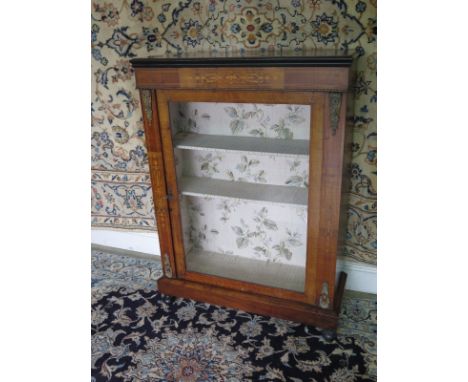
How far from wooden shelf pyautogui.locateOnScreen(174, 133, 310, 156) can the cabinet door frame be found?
3.9 inches

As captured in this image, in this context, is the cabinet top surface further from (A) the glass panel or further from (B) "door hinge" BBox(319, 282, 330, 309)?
(B) "door hinge" BBox(319, 282, 330, 309)

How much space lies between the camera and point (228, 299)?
1.75 metres

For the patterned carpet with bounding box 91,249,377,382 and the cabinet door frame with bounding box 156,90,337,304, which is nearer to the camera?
the cabinet door frame with bounding box 156,90,337,304

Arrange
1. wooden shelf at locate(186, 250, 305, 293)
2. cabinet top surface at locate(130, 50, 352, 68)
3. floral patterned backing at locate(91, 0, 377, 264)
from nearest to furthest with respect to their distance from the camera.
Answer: cabinet top surface at locate(130, 50, 352, 68) < floral patterned backing at locate(91, 0, 377, 264) < wooden shelf at locate(186, 250, 305, 293)

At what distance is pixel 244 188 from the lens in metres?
1.73

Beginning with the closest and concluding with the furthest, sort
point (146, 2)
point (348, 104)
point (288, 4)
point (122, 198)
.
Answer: point (348, 104)
point (288, 4)
point (146, 2)
point (122, 198)

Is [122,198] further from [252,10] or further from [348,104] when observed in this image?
[348,104]

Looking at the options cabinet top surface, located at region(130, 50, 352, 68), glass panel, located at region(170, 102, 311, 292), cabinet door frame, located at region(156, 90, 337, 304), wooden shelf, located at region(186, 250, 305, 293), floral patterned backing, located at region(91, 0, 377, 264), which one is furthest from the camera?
wooden shelf, located at region(186, 250, 305, 293)

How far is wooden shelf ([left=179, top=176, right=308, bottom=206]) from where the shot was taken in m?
1.61

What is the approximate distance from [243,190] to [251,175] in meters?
0.09

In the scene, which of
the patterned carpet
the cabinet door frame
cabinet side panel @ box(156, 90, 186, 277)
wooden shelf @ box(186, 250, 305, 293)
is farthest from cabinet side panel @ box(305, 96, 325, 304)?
cabinet side panel @ box(156, 90, 186, 277)

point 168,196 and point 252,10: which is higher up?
point 252,10

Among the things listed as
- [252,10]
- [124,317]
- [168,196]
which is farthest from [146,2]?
[124,317]

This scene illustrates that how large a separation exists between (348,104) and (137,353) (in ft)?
4.29
